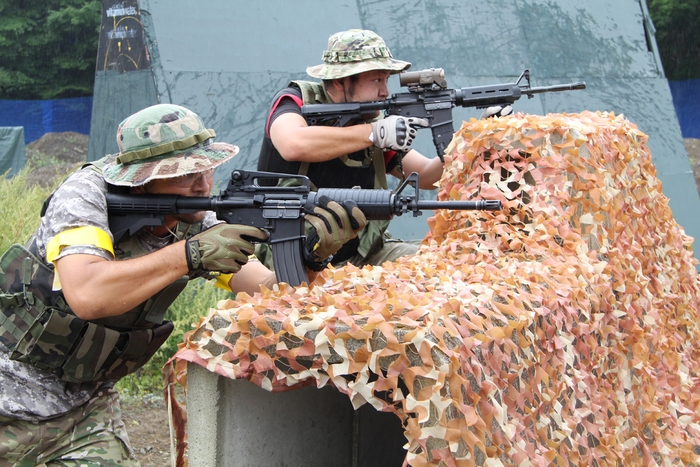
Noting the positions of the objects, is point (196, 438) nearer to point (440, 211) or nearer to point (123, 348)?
point (123, 348)

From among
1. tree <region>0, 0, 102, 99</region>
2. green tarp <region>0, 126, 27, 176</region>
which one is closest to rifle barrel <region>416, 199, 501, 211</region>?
green tarp <region>0, 126, 27, 176</region>

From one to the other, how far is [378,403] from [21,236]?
14.0 ft

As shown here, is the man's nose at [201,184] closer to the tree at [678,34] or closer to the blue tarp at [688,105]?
the blue tarp at [688,105]

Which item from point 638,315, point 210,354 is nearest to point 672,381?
point 638,315

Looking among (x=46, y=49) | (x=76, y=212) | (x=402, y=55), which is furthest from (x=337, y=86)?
(x=46, y=49)

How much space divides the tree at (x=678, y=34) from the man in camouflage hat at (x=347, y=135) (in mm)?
22084

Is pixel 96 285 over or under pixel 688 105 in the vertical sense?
over

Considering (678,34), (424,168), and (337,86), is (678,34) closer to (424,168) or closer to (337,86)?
(424,168)

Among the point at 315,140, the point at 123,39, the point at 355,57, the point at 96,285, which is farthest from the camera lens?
the point at 123,39

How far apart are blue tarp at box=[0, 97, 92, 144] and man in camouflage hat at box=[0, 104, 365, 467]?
→ 21.4 m

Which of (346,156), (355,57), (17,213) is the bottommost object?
(17,213)

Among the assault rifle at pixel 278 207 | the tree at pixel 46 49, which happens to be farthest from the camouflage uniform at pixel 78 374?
the tree at pixel 46 49

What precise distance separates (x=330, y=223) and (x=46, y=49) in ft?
82.1

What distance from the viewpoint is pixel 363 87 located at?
4434mm
